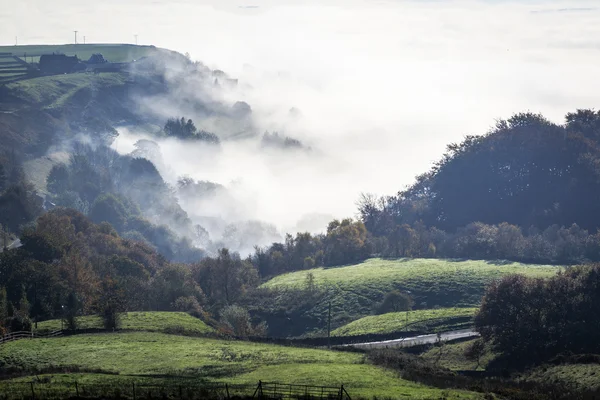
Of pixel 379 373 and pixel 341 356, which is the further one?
pixel 341 356

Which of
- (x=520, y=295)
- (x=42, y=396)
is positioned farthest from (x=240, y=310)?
(x=42, y=396)

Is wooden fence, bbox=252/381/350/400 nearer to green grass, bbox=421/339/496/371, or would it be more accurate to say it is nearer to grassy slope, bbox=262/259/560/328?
green grass, bbox=421/339/496/371

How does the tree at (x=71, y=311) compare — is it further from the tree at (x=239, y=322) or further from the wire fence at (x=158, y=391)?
the wire fence at (x=158, y=391)

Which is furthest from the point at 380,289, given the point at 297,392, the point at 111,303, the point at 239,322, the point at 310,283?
the point at 297,392

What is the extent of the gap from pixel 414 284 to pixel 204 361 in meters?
81.0

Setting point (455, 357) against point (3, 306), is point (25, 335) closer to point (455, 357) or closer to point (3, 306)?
point (3, 306)

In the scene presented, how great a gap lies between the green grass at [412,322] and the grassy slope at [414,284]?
7672 millimetres

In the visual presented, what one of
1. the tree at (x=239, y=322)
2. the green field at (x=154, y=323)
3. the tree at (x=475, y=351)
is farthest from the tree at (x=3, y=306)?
the tree at (x=475, y=351)

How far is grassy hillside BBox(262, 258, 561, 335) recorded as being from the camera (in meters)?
168

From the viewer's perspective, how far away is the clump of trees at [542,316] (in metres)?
122

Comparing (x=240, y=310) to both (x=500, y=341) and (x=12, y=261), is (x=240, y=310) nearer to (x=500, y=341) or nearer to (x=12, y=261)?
(x=12, y=261)

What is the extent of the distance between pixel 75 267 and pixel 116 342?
238 feet

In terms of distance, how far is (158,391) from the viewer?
80.2 metres

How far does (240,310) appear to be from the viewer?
16962 cm
